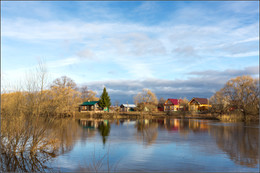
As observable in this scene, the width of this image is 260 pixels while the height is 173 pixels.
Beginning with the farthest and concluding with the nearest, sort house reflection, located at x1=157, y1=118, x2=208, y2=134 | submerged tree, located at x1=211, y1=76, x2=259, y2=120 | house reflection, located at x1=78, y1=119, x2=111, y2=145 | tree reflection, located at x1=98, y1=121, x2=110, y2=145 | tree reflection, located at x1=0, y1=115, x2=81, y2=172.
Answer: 1. submerged tree, located at x1=211, y1=76, x2=259, y2=120
2. house reflection, located at x1=157, y1=118, x2=208, y2=134
3. house reflection, located at x1=78, y1=119, x2=111, y2=145
4. tree reflection, located at x1=98, y1=121, x2=110, y2=145
5. tree reflection, located at x1=0, y1=115, x2=81, y2=172

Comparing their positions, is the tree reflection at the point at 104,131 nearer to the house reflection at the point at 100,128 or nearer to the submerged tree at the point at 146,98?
the house reflection at the point at 100,128

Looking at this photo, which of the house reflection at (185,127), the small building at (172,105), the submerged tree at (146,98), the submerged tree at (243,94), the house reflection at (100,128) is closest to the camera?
the house reflection at (100,128)

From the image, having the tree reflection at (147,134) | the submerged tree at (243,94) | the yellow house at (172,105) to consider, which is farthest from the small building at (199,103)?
the tree reflection at (147,134)

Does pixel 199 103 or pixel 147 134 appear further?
pixel 199 103

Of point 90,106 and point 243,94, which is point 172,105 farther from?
point 243,94

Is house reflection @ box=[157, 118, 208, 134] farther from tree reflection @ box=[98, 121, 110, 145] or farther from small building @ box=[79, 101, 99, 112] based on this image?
small building @ box=[79, 101, 99, 112]

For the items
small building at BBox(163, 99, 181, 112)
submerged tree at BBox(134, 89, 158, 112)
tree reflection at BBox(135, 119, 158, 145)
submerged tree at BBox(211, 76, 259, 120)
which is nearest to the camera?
tree reflection at BBox(135, 119, 158, 145)

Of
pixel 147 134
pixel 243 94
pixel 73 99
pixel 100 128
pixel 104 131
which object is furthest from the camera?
pixel 73 99

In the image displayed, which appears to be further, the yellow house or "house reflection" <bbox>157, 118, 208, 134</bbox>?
the yellow house

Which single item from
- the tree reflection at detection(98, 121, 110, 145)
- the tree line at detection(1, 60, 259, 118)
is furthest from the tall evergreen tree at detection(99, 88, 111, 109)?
the tree reflection at detection(98, 121, 110, 145)

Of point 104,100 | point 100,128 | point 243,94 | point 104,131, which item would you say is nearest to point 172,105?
point 104,100

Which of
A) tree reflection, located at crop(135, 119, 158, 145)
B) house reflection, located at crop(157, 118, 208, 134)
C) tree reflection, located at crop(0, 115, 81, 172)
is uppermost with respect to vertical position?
tree reflection, located at crop(0, 115, 81, 172)

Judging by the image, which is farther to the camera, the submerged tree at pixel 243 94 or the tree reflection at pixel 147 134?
the submerged tree at pixel 243 94

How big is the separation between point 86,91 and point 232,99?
69600 mm
